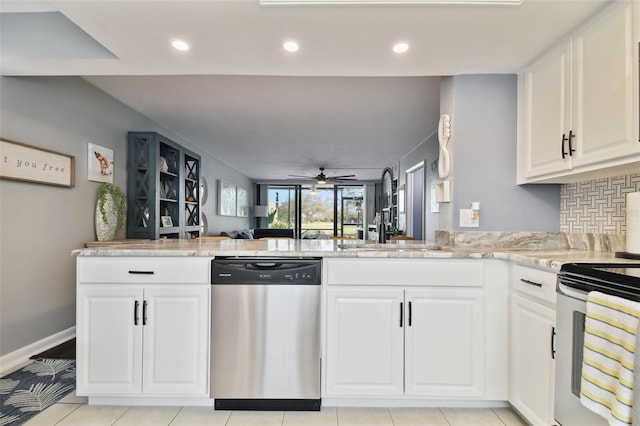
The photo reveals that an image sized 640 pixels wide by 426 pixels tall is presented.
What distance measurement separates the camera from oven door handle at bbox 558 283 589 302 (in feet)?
4.09

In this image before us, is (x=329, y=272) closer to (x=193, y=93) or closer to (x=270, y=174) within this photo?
(x=193, y=93)

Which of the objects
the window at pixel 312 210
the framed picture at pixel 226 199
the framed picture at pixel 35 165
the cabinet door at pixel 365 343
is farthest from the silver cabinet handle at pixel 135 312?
the window at pixel 312 210

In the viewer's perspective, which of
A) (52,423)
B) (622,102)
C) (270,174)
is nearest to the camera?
(622,102)

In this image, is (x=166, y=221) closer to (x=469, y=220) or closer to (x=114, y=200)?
(x=114, y=200)

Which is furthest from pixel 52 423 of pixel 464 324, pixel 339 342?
pixel 464 324

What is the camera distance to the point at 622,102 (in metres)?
1.51

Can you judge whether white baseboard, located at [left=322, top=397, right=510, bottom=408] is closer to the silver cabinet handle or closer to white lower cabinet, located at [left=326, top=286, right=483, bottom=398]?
white lower cabinet, located at [left=326, top=286, right=483, bottom=398]

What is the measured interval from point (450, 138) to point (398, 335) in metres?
1.48

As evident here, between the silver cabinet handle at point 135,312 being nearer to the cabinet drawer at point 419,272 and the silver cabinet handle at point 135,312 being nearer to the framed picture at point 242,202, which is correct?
the cabinet drawer at point 419,272

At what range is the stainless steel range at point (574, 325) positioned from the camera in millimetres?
1186

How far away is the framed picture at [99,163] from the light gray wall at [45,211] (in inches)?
2.1

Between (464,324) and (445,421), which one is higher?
(464,324)

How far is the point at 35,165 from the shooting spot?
98.3 inches

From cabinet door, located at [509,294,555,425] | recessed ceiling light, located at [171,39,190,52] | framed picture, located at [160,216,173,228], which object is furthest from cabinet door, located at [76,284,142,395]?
framed picture, located at [160,216,173,228]
